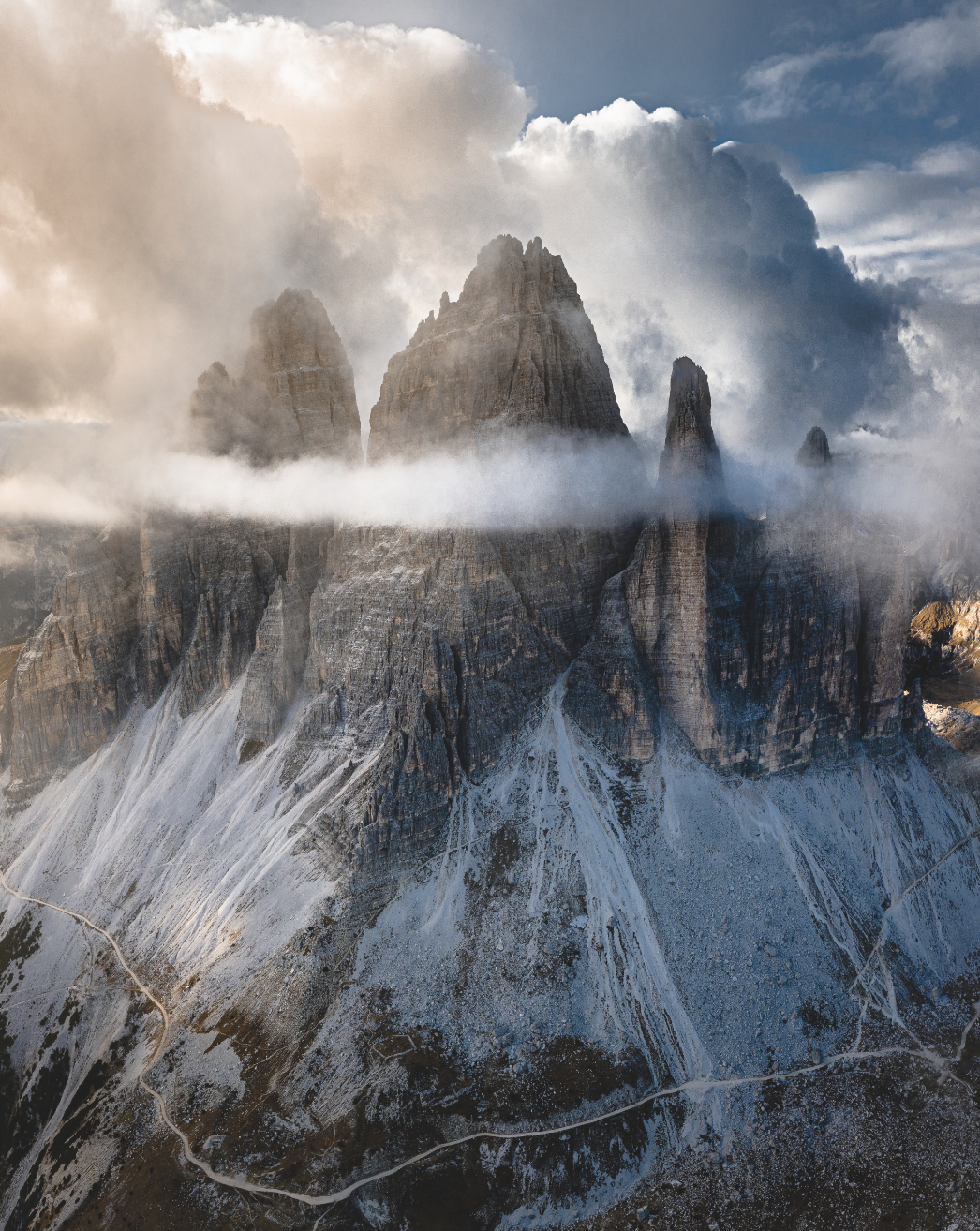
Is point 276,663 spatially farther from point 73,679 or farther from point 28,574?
point 28,574

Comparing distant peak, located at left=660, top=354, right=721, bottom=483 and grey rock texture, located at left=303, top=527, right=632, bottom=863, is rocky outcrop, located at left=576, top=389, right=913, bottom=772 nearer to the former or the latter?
distant peak, located at left=660, top=354, right=721, bottom=483

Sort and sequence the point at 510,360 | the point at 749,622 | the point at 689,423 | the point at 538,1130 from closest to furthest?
the point at 538,1130 < the point at 689,423 < the point at 749,622 < the point at 510,360

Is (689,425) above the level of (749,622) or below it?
above

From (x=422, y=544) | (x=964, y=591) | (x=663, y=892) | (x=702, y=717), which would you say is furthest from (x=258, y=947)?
(x=964, y=591)

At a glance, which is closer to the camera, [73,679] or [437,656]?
[437,656]

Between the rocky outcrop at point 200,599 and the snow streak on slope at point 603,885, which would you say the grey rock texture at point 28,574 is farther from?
the snow streak on slope at point 603,885

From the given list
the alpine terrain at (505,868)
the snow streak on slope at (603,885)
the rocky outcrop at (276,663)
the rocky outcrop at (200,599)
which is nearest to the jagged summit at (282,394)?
the alpine terrain at (505,868)

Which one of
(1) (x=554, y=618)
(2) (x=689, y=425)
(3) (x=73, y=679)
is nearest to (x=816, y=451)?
(2) (x=689, y=425)
